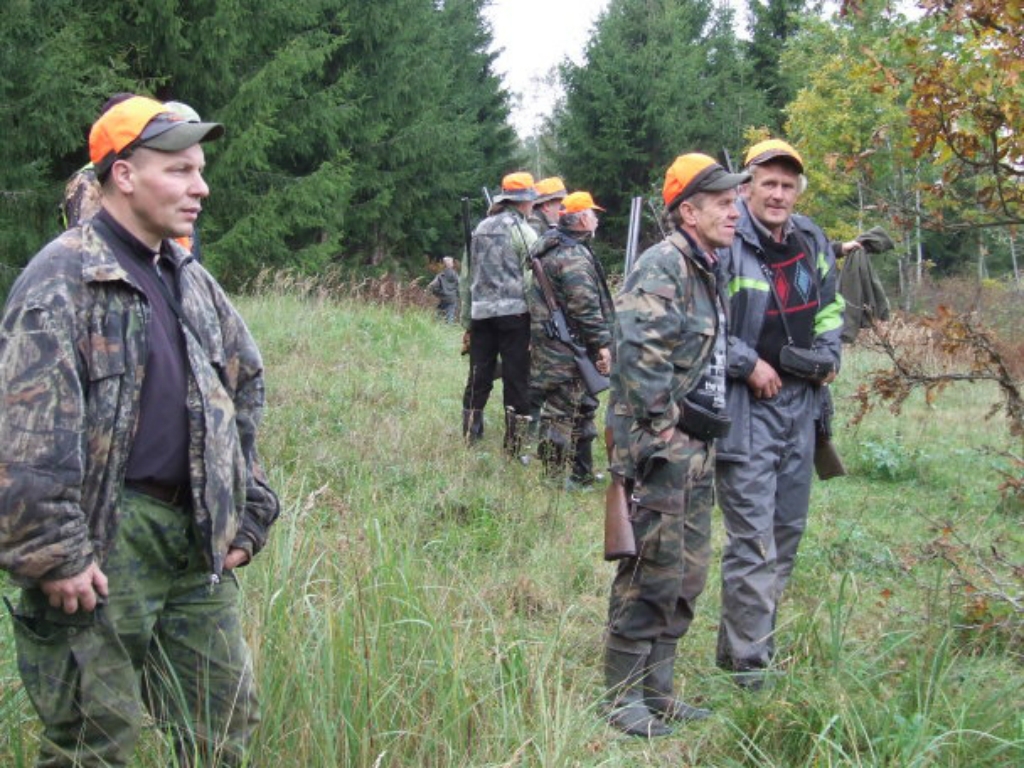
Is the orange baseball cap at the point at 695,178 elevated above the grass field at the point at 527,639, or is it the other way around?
the orange baseball cap at the point at 695,178

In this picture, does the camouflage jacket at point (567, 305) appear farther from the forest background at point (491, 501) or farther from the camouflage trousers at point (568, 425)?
the forest background at point (491, 501)

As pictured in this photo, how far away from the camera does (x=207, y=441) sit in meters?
2.69

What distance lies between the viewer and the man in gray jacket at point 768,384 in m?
4.41

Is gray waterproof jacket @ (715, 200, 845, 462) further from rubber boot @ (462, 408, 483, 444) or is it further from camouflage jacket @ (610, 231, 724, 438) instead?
rubber boot @ (462, 408, 483, 444)

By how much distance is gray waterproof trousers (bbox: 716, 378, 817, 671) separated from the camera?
4387mm

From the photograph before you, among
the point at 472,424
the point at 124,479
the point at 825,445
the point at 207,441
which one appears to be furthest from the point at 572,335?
the point at 124,479

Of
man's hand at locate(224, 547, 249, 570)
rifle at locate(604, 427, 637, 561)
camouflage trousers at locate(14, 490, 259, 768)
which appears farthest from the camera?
rifle at locate(604, 427, 637, 561)

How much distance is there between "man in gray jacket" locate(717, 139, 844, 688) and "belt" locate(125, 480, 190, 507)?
240cm

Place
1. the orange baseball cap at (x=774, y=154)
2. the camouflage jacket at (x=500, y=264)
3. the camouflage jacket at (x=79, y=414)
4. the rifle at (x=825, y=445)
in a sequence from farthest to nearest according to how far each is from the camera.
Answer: the camouflage jacket at (x=500, y=264) < the rifle at (x=825, y=445) < the orange baseball cap at (x=774, y=154) < the camouflage jacket at (x=79, y=414)

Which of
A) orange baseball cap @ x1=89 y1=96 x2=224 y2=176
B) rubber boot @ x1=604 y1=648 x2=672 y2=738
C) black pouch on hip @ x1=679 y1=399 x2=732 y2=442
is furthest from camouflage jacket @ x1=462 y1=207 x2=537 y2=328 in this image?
orange baseball cap @ x1=89 y1=96 x2=224 y2=176

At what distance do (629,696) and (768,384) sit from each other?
1.40 meters

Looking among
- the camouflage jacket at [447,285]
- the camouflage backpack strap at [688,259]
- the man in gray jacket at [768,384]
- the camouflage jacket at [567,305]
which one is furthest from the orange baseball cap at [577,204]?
the camouflage jacket at [447,285]

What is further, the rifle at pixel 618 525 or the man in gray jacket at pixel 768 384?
the man in gray jacket at pixel 768 384

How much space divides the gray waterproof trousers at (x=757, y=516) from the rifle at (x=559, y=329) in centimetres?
320
